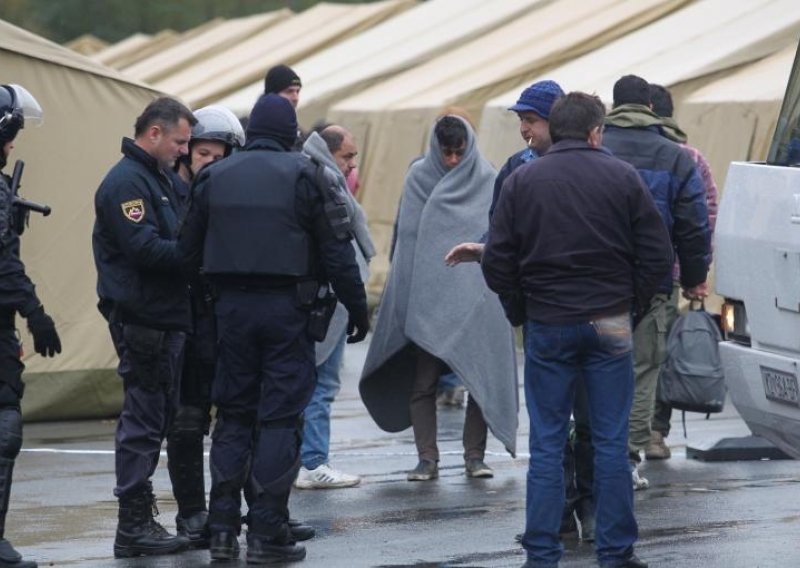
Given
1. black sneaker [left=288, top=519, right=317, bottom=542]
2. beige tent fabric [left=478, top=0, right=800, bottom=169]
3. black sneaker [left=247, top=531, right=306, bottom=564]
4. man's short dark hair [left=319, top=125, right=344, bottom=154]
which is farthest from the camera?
beige tent fabric [left=478, top=0, right=800, bottom=169]

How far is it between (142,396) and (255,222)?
2.98ft

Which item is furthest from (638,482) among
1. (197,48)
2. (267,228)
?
(197,48)

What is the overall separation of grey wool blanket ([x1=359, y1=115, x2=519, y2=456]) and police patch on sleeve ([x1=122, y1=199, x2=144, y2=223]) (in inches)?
96.2

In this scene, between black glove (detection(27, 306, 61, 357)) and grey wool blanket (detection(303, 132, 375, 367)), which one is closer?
black glove (detection(27, 306, 61, 357))

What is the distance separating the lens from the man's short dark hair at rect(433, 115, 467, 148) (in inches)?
373

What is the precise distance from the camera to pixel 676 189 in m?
8.63

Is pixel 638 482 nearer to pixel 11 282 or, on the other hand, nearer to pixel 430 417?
pixel 430 417

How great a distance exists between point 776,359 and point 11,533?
11.3 feet

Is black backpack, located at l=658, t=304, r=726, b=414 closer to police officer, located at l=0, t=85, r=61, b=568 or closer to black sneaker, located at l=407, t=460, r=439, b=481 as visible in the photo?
black sneaker, located at l=407, t=460, r=439, b=481

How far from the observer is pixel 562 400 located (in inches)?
275

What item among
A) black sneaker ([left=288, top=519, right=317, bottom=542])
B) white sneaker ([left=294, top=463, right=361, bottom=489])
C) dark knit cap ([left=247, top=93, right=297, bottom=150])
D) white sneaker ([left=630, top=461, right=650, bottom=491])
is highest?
dark knit cap ([left=247, top=93, right=297, bottom=150])

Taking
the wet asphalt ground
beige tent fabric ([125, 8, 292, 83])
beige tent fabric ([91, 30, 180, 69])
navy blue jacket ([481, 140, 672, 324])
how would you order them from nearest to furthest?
navy blue jacket ([481, 140, 672, 324]) < the wet asphalt ground < beige tent fabric ([125, 8, 292, 83]) < beige tent fabric ([91, 30, 180, 69])

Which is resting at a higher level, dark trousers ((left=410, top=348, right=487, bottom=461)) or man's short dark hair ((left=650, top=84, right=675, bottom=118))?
man's short dark hair ((left=650, top=84, right=675, bottom=118))

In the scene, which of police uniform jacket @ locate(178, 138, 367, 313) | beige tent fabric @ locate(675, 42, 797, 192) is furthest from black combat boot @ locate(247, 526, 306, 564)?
beige tent fabric @ locate(675, 42, 797, 192)
